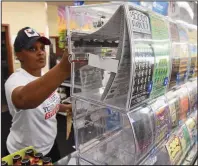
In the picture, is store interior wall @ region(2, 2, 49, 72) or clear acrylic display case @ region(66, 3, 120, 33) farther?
clear acrylic display case @ region(66, 3, 120, 33)

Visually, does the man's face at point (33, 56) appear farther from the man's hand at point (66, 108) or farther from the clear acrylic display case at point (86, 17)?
Answer: the man's hand at point (66, 108)

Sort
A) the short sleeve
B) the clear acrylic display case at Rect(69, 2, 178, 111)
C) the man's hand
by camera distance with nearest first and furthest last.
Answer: the clear acrylic display case at Rect(69, 2, 178, 111)
the short sleeve
the man's hand

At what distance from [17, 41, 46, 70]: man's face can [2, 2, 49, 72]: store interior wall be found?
10 cm

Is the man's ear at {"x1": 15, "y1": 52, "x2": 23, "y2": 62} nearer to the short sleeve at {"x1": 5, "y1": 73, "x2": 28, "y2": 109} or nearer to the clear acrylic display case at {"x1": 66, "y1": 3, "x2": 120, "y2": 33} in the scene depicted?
the short sleeve at {"x1": 5, "y1": 73, "x2": 28, "y2": 109}

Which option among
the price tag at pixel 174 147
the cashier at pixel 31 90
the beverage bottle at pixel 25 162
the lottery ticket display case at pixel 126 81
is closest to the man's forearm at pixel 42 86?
the cashier at pixel 31 90

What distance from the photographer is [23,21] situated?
102 cm

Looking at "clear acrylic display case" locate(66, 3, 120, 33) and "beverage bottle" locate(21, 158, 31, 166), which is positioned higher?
"clear acrylic display case" locate(66, 3, 120, 33)

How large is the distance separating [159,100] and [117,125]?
0.35m

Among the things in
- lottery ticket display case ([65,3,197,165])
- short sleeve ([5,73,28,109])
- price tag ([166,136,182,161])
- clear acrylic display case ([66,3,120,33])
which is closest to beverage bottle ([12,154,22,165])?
short sleeve ([5,73,28,109])

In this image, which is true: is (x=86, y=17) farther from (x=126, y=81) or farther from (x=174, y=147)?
(x=174, y=147)

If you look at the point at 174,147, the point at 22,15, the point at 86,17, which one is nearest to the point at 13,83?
the point at 22,15

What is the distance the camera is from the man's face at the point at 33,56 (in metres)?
0.91

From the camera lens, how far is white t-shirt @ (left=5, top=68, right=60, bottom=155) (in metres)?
1.00

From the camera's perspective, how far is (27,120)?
3.48 feet
